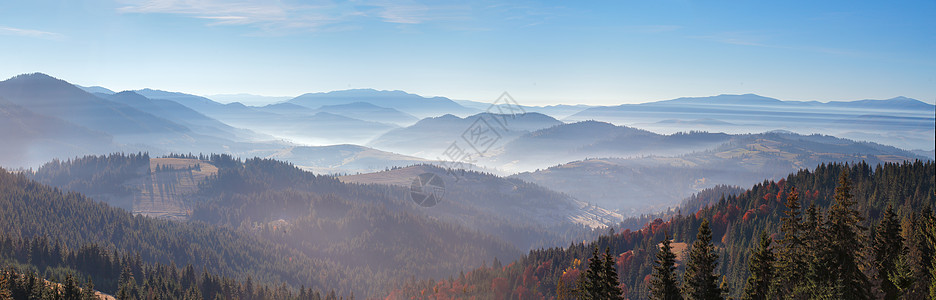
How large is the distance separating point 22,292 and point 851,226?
137 m

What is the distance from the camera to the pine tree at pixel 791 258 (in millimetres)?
56284

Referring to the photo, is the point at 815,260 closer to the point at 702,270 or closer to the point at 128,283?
the point at 702,270

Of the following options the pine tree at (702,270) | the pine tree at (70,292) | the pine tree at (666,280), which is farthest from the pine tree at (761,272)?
the pine tree at (70,292)

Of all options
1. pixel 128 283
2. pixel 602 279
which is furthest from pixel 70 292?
pixel 602 279

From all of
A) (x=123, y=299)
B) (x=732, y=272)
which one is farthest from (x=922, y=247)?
(x=123, y=299)

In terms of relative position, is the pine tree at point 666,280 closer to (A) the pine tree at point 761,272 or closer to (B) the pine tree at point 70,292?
(A) the pine tree at point 761,272

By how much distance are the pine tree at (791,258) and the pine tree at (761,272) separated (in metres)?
0.87

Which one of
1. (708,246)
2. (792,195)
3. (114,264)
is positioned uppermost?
(792,195)

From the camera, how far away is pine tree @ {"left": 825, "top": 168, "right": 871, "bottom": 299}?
55688 millimetres

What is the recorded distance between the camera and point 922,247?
62.8 metres

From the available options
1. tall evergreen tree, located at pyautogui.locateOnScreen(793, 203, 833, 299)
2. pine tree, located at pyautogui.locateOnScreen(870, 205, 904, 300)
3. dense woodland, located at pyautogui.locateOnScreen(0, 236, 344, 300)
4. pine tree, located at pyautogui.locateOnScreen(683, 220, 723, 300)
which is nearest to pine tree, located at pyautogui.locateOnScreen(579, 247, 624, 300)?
pine tree, located at pyautogui.locateOnScreen(683, 220, 723, 300)

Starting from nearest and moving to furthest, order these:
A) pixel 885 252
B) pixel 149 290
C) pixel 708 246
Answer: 1. pixel 708 246
2. pixel 885 252
3. pixel 149 290

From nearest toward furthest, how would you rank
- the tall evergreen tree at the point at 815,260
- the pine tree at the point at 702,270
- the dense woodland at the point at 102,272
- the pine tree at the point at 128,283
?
the pine tree at the point at 702,270
the tall evergreen tree at the point at 815,260
the pine tree at the point at 128,283
the dense woodland at the point at 102,272

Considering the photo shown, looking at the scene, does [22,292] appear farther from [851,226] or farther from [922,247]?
[922,247]
